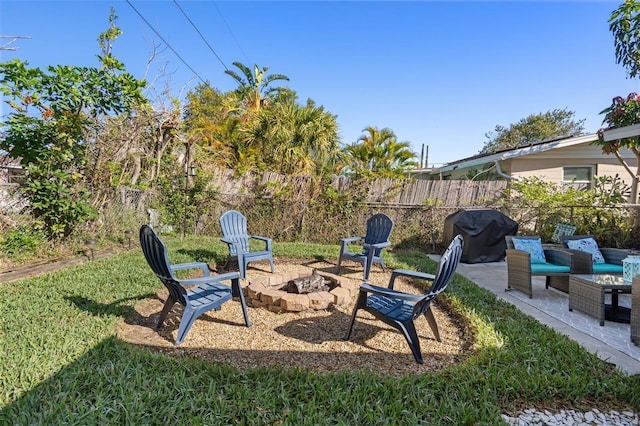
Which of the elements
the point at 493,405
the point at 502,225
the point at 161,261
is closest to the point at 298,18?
the point at 502,225

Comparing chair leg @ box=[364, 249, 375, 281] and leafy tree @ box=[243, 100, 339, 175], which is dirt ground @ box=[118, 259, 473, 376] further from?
leafy tree @ box=[243, 100, 339, 175]

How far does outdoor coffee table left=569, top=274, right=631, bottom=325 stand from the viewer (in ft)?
10.5

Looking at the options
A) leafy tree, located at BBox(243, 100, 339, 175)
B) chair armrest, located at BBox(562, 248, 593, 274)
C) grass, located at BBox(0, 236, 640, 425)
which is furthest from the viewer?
leafy tree, located at BBox(243, 100, 339, 175)

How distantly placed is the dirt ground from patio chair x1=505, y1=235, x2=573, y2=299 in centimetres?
133

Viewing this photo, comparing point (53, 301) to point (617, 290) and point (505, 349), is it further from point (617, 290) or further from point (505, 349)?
point (617, 290)

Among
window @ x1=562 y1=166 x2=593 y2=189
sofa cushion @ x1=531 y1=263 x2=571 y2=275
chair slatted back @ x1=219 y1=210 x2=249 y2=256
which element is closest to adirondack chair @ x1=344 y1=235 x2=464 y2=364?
sofa cushion @ x1=531 y1=263 x2=571 y2=275

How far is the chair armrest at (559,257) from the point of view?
4.22 meters

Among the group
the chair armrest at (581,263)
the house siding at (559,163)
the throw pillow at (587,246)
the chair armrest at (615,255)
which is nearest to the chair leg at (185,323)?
the chair armrest at (581,263)

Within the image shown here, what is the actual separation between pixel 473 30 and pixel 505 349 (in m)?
7.03

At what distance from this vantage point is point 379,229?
17.9 ft

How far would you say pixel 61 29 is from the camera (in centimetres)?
609

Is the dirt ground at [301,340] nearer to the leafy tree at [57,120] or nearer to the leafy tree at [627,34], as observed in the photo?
the leafy tree at [57,120]

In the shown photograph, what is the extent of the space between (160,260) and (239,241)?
2.52 m

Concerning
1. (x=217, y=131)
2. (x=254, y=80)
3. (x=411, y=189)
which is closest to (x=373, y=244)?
(x=411, y=189)
